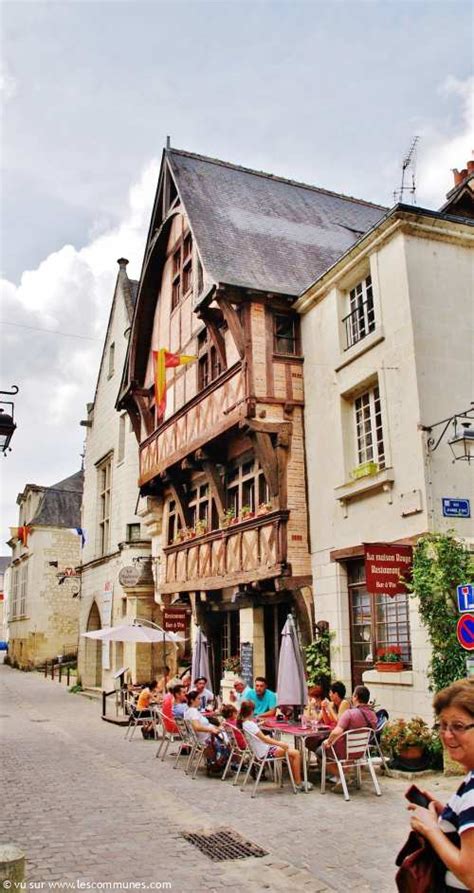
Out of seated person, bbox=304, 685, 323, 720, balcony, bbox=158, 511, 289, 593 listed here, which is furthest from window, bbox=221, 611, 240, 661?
seated person, bbox=304, 685, 323, 720

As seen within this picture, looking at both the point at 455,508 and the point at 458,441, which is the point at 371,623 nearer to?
the point at 455,508

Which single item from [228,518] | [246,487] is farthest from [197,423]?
[228,518]

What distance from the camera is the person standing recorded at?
6.78ft

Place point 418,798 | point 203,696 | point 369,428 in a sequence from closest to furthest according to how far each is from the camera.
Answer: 1. point 418,798
2. point 369,428
3. point 203,696

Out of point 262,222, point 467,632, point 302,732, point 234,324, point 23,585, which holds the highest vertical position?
point 262,222

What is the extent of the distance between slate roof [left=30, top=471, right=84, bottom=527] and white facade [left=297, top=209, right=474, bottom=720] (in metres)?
29.3

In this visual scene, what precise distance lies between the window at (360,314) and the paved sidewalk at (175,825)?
6296 millimetres

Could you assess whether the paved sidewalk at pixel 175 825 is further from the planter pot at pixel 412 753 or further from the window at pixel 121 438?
the window at pixel 121 438

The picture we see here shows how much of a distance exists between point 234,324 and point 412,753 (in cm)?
713

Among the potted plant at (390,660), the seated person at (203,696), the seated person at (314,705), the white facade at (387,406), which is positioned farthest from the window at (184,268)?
the seated person at (314,705)

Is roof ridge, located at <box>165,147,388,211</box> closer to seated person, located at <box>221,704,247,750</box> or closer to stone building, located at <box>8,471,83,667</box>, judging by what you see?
seated person, located at <box>221,704,247,750</box>

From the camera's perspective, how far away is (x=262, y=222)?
15.6 m

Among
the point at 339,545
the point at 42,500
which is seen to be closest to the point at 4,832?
the point at 339,545

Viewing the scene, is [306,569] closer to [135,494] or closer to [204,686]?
[204,686]
